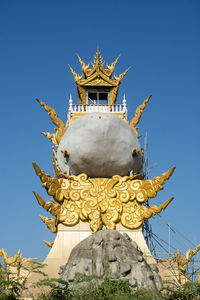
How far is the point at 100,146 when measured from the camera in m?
14.4

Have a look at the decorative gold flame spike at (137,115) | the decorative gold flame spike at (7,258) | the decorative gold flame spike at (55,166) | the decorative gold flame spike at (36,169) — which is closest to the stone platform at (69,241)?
the decorative gold flame spike at (7,258)

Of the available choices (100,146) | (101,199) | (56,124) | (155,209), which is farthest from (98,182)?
(56,124)

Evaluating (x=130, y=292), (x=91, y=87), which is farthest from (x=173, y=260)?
(x=91, y=87)

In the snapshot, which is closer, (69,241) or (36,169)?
(36,169)

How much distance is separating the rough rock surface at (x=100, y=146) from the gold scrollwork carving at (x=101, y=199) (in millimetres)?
295

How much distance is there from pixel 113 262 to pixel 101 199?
122 inches

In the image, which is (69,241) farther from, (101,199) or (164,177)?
(164,177)

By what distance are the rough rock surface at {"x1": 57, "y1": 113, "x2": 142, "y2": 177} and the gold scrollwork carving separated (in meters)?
0.29

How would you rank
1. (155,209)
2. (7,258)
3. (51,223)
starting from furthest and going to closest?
(51,223) → (155,209) → (7,258)

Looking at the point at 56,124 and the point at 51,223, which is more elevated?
the point at 56,124

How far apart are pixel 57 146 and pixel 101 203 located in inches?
109

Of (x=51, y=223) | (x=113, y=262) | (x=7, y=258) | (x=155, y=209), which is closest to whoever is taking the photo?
(x=113, y=262)

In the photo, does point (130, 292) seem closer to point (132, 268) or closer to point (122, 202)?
→ point (132, 268)

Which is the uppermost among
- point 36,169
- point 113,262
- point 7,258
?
point 36,169
